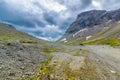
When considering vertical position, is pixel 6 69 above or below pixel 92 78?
above

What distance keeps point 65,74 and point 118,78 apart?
446 inches

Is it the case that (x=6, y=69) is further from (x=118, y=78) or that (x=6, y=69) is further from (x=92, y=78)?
(x=118, y=78)

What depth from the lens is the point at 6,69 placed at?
44656mm

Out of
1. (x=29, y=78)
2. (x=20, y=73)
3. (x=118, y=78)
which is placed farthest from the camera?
(x=118, y=78)

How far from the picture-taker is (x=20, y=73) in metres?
43.9

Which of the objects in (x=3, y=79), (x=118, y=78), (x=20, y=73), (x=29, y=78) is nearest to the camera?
(x=3, y=79)

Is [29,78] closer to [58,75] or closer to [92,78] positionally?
[58,75]

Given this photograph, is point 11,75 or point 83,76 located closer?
point 11,75

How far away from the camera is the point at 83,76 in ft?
148

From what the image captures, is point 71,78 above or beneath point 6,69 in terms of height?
beneath

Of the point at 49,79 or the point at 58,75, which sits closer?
the point at 49,79

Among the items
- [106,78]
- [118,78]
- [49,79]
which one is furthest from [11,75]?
[118,78]

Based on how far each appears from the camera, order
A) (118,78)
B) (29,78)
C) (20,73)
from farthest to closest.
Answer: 1. (118,78)
2. (20,73)
3. (29,78)

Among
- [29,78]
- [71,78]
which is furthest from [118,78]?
[29,78]
